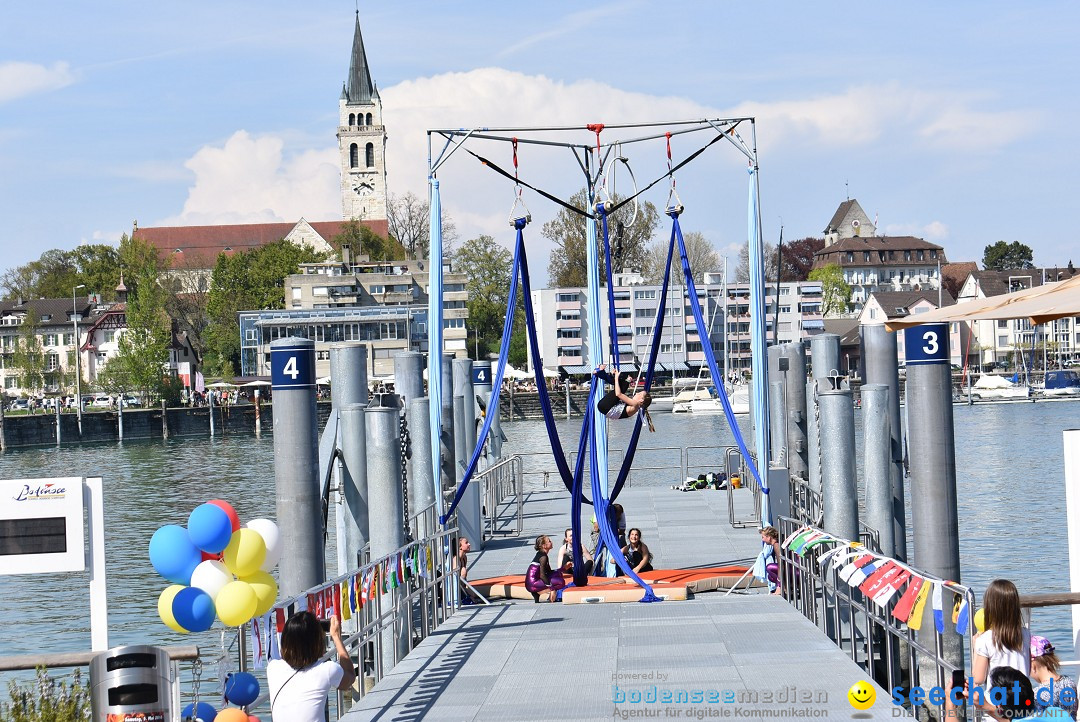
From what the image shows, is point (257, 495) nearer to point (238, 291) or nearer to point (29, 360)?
point (29, 360)

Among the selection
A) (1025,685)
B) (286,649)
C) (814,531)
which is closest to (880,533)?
(814,531)

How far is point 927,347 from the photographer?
11.9 meters

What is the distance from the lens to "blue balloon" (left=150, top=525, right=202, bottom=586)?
11031mm

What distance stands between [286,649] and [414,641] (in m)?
6.14

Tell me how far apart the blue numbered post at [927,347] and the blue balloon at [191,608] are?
6.45m

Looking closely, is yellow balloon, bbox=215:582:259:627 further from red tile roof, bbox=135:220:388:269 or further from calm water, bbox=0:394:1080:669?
red tile roof, bbox=135:220:388:269

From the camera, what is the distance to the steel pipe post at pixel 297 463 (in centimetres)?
1241

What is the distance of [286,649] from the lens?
8.27m

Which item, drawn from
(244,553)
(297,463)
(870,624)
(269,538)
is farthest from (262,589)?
(870,624)

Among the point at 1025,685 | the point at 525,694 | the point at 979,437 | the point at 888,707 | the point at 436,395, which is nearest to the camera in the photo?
the point at 1025,685

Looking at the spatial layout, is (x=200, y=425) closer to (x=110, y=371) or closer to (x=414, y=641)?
(x=110, y=371)

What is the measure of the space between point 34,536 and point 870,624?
283 inches

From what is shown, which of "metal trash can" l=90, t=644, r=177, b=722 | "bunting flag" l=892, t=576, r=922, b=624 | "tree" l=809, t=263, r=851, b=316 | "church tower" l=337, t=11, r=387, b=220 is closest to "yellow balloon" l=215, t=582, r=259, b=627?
"metal trash can" l=90, t=644, r=177, b=722

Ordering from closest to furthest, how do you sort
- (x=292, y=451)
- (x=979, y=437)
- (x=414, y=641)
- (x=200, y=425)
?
(x=292, y=451) → (x=414, y=641) → (x=979, y=437) → (x=200, y=425)
